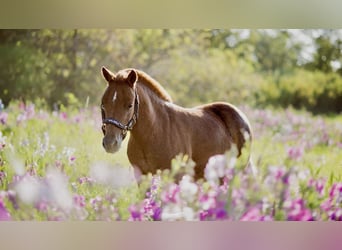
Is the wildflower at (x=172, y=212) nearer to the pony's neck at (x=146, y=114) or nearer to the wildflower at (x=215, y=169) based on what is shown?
the wildflower at (x=215, y=169)

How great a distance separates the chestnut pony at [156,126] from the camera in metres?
3.84

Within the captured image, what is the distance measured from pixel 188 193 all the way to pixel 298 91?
1.05m

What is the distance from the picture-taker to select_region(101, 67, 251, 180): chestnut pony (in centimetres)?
384

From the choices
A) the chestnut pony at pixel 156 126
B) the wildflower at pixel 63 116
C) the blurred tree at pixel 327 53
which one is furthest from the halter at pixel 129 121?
the blurred tree at pixel 327 53

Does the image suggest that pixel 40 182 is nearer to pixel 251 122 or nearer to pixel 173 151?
pixel 173 151

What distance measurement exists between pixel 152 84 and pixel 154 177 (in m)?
0.60

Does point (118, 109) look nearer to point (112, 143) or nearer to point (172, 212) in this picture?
point (112, 143)

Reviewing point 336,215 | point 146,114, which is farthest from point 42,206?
point 336,215

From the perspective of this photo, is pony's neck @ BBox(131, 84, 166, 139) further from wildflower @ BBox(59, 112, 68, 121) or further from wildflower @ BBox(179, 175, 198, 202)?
wildflower @ BBox(59, 112, 68, 121)

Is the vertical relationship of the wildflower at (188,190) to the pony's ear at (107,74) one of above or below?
below

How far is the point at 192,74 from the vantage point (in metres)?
4.22

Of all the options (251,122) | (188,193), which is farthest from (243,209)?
(251,122)

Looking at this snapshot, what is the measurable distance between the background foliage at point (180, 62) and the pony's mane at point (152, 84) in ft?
0.35
